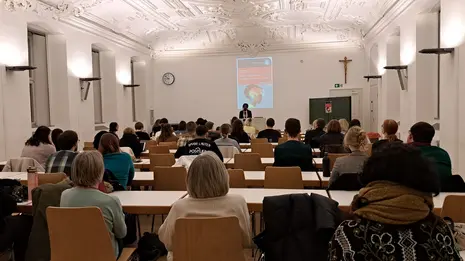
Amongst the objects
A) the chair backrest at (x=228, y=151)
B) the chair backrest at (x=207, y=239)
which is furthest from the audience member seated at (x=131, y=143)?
the chair backrest at (x=207, y=239)

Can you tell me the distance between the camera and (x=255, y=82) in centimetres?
1304

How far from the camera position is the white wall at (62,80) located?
Result: 21.5ft

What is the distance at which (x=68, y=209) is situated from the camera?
229 centimetres

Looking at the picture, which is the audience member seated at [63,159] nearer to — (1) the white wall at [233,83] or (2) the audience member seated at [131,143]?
(2) the audience member seated at [131,143]

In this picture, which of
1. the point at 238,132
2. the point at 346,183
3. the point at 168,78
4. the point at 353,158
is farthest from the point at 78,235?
the point at 168,78

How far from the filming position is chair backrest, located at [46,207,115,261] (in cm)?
230

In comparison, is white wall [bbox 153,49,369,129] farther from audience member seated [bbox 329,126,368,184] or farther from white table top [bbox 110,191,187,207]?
white table top [bbox 110,191,187,207]

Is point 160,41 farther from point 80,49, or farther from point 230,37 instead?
point 80,49

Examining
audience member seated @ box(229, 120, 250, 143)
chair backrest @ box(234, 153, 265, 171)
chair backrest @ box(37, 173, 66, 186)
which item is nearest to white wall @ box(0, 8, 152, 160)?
chair backrest @ box(37, 173, 66, 186)

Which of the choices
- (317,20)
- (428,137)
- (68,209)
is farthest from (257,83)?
(68,209)

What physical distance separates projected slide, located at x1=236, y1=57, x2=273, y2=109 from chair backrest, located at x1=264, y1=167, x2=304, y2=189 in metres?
9.35

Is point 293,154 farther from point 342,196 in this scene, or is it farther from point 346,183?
point 342,196

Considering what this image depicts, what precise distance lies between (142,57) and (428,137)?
10.5 metres

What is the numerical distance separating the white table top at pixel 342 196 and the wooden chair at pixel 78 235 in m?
1.56
